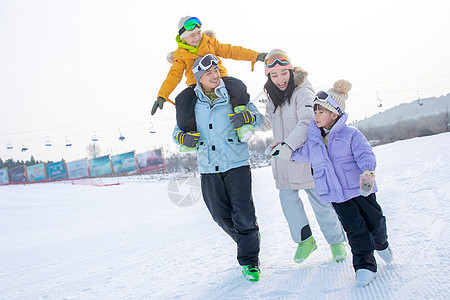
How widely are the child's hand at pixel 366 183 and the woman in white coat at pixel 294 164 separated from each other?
70cm

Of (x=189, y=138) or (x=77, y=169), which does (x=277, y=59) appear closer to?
(x=189, y=138)

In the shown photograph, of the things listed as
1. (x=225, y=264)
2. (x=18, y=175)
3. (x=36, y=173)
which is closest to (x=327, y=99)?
(x=225, y=264)

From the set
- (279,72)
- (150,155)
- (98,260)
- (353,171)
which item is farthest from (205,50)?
(150,155)

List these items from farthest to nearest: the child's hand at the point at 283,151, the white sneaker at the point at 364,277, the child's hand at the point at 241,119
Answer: the child's hand at the point at 241,119 < the child's hand at the point at 283,151 < the white sneaker at the point at 364,277

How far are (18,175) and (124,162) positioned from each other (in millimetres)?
10992

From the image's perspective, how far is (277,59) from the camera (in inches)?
105

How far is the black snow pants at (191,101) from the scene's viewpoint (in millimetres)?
2738

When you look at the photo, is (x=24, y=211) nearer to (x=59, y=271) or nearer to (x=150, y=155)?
(x=59, y=271)

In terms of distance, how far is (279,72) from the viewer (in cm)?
270

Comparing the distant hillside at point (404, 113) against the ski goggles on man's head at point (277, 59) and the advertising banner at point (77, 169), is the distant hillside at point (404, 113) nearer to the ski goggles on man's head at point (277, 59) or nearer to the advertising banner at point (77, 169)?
the advertising banner at point (77, 169)

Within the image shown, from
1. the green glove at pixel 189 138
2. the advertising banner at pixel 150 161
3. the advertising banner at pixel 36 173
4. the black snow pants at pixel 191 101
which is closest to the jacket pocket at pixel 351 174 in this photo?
the black snow pants at pixel 191 101

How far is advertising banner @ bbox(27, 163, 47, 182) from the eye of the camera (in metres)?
31.2

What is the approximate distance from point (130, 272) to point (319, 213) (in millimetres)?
1997

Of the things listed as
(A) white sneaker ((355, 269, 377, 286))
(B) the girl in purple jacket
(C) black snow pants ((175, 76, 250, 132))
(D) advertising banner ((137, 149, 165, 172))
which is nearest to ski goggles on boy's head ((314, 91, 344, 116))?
(B) the girl in purple jacket
